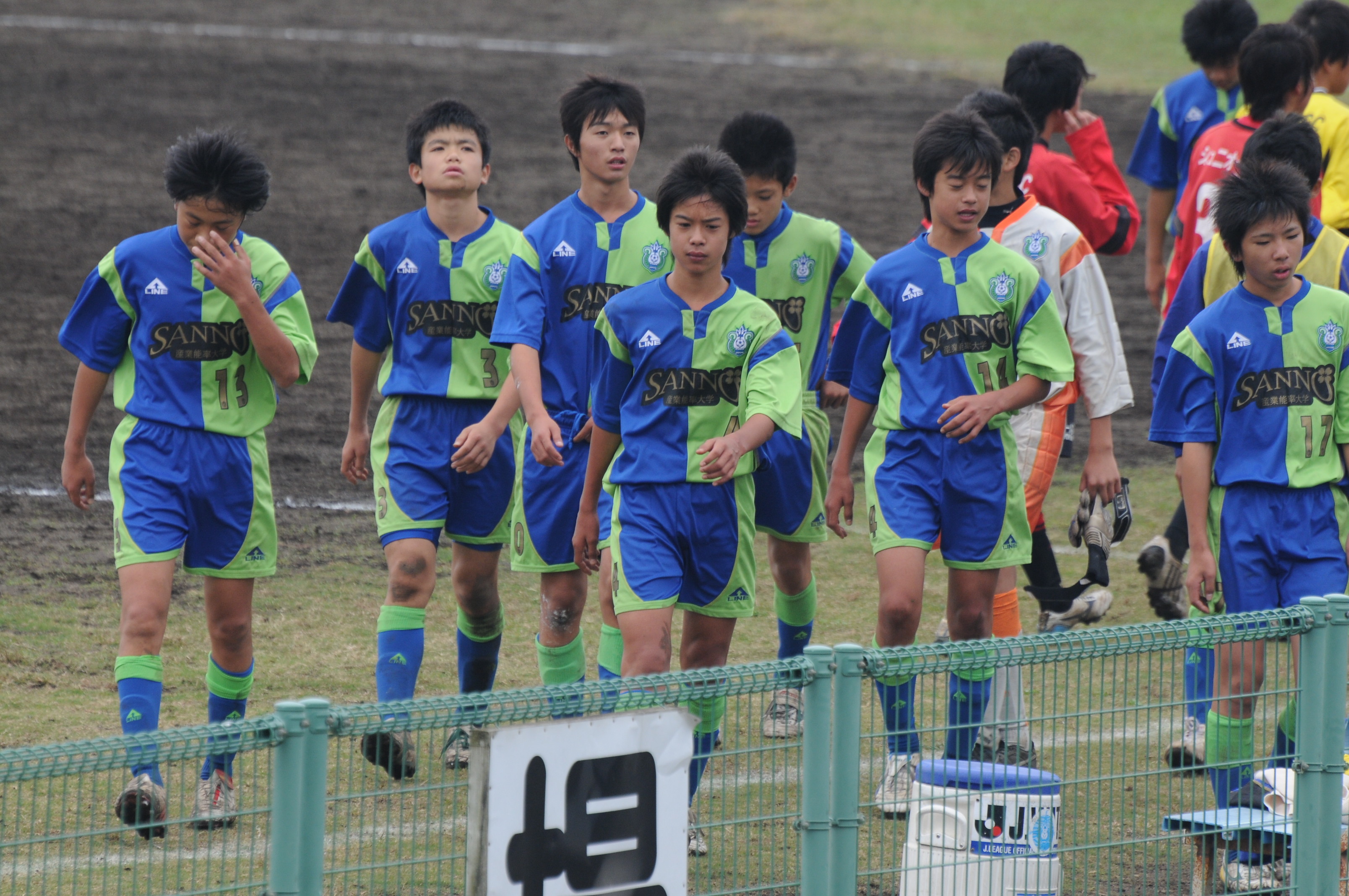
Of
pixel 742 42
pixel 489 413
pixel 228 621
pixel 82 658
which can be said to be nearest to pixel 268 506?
pixel 228 621

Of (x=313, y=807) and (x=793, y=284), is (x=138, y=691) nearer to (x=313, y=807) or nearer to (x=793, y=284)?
(x=313, y=807)

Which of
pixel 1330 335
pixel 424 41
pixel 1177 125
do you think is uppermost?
pixel 424 41

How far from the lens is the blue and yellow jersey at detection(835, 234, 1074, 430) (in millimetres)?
4910

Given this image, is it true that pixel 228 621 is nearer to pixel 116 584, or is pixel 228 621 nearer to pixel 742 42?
pixel 116 584

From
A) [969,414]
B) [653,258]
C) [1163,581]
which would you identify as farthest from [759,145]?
[1163,581]

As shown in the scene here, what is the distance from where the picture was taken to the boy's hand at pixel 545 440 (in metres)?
4.70

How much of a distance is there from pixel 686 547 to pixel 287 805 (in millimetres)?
1868

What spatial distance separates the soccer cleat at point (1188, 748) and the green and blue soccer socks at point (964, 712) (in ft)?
1.43

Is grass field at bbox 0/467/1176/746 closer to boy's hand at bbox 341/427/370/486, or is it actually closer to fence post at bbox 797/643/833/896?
boy's hand at bbox 341/427/370/486

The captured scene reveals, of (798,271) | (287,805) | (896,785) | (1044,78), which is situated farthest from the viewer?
(1044,78)

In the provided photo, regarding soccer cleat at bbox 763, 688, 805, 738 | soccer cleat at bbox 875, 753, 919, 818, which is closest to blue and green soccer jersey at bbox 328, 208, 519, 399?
soccer cleat at bbox 763, 688, 805, 738

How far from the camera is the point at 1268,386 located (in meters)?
4.71

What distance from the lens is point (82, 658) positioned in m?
6.08

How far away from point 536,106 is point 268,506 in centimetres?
1396
